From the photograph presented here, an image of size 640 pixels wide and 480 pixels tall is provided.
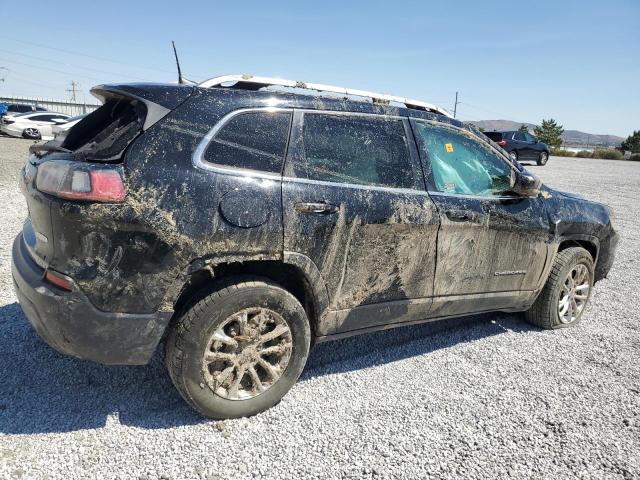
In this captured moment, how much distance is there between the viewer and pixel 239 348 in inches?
104

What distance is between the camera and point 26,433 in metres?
2.47

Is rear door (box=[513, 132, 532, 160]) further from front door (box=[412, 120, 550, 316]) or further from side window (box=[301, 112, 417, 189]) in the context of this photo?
side window (box=[301, 112, 417, 189])

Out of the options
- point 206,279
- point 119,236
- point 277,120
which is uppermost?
point 277,120

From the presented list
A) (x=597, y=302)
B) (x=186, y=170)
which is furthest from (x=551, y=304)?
(x=186, y=170)

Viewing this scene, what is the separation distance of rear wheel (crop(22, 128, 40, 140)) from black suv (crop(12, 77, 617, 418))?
22.0 metres

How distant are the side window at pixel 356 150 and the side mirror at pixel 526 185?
989 mm

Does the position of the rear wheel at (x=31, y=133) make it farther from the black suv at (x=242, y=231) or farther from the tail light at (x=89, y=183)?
the tail light at (x=89, y=183)

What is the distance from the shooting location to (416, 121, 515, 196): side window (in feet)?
10.9

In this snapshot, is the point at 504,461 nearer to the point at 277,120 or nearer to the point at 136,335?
the point at 136,335

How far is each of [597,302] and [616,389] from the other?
6.76 ft

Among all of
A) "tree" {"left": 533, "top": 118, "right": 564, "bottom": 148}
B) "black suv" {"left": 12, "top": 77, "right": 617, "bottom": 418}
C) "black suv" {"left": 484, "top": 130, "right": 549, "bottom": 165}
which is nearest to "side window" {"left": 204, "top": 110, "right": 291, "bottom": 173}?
"black suv" {"left": 12, "top": 77, "right": 617, "bottom": 418}

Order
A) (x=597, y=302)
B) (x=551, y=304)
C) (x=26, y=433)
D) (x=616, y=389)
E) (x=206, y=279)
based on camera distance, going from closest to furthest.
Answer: (x=26, y=433)
(x=206, y=279)
(x=616, y=389)
(x=551, y=304)
(x=597, y=302)

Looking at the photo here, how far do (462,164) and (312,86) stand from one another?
130 cm

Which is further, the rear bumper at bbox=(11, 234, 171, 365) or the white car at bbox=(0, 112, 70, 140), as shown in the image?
the white car at bbox=(0, 112, 70, 140)
